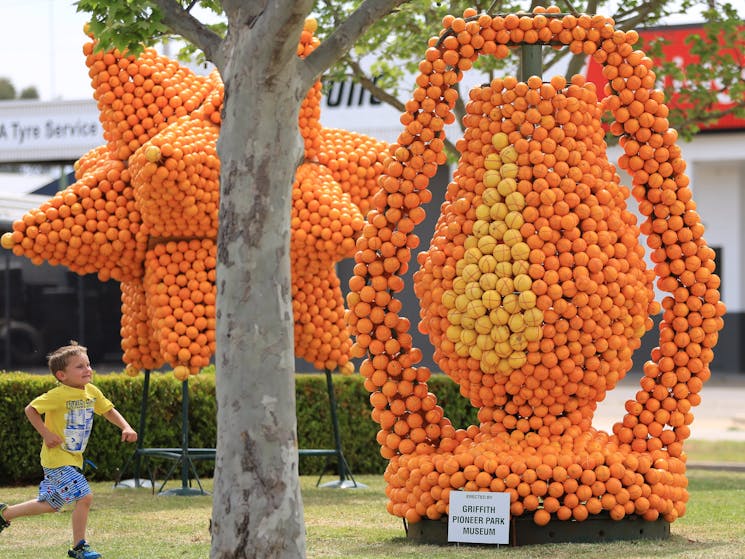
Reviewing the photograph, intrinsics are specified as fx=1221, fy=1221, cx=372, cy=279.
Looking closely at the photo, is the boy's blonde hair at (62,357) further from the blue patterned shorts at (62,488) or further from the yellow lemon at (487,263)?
the yellow lemon at (487,263)

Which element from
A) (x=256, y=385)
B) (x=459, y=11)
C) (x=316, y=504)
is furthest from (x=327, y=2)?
(x=256, y=385)

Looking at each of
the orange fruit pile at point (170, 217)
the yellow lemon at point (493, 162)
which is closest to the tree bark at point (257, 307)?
the yellow lemon at point (493, 162)

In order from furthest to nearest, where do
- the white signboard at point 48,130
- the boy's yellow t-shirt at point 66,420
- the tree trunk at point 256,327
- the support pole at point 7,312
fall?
1. the white signboard at point 48,130
2. the support pole at point 7,312
3. the boy's yellow t-shirt at point 66,420
4. the tree trunk at point 256,327

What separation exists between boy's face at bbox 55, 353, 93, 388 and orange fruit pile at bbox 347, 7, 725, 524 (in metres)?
1.66

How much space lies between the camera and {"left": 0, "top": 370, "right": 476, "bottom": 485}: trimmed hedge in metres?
11.0

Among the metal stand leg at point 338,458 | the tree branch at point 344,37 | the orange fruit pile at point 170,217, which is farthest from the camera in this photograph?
the metal stand leg at point 338,458

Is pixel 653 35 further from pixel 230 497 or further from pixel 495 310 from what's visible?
pixel 230 497

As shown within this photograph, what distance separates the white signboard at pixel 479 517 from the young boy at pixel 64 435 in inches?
75.9

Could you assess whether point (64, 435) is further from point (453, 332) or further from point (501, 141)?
point (501, 141)

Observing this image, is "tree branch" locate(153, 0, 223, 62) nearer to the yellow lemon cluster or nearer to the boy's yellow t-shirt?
the yellow lemon cluster

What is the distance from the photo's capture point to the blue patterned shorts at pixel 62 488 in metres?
6.99

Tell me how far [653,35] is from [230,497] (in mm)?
16861

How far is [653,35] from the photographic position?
2058 cm

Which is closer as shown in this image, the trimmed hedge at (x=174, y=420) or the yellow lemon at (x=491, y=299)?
the yellow lemon at (x=491, y=299)
